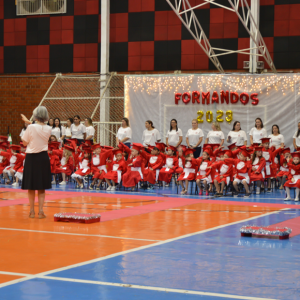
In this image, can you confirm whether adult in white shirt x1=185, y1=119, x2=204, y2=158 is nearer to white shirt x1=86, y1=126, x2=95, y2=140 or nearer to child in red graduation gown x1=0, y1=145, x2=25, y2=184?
white shirt x1=86, y1=126, x2=95, y2=140

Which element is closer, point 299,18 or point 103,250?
point 103,250

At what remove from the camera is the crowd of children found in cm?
1151

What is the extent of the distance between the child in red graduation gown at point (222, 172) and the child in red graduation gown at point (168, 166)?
1267 mm

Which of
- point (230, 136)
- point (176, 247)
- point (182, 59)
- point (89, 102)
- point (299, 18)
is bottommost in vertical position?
point (176, 247)

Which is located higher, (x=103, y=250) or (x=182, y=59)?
(x=182, y=59)

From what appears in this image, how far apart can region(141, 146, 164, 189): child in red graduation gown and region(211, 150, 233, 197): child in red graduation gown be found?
168 centimetres

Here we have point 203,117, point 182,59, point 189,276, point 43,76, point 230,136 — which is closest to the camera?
point 189,276

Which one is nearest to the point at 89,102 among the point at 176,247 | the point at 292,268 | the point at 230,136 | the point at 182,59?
the point at 182,59

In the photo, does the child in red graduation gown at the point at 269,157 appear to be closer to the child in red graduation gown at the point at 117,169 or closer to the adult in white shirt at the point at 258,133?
the adult in white shirt at the point at 258,133

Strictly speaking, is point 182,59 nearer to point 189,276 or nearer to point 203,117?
point 203,117

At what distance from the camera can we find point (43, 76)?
1995 centimetres

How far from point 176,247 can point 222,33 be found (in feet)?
43.9

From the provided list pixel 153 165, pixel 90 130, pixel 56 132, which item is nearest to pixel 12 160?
pixel 56 132

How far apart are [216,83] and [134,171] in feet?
15.6
